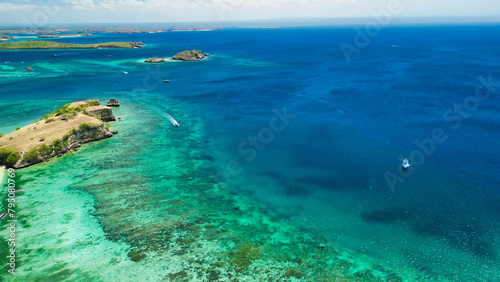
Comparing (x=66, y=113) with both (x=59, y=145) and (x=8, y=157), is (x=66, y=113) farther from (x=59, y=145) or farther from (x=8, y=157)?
(x=8, y=157)

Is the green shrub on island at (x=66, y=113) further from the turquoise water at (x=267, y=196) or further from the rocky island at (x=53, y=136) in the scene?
the turquoise water at (x=267, y=196)

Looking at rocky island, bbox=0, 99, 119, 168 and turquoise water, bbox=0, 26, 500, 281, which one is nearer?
turquoise water, bbox=0, 26, 500, 281

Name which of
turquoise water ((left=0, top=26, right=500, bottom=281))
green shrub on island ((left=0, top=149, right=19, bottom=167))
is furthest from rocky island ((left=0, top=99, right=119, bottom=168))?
turquoise water ((left=0, top=26, right=500, bottom=281))

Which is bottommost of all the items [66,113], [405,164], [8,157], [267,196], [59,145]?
[8,157]

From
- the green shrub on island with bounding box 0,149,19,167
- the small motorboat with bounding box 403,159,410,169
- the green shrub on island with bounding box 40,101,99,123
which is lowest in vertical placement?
the green shrub on island with bounding box 0,149,19,167

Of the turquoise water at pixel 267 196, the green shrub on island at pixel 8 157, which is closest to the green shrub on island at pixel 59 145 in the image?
the green shrub on island at pixel 8 157

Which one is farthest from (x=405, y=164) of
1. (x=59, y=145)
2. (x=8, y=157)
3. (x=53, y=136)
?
(x=8, y=157)

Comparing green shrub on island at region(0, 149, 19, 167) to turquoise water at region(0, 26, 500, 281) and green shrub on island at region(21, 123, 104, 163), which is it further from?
turquoise water at region(0, 26, 500, 281)
